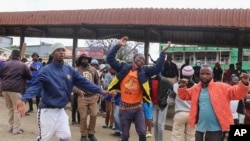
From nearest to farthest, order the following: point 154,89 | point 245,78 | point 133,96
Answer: point 245,78 → point 133,96 → point 154,89

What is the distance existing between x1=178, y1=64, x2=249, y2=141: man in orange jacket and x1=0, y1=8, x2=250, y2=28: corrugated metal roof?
6.31 m

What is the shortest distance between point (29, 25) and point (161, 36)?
4900mm

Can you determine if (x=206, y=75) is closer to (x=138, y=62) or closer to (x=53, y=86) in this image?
(x=138, y=62)

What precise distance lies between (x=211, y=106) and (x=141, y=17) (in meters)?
7.39

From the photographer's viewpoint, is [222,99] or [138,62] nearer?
[222,99]

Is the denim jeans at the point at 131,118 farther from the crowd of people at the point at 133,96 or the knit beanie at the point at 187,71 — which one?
the knit beanie at the point at 187,71

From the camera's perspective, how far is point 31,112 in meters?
11.7

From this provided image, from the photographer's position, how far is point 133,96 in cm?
642

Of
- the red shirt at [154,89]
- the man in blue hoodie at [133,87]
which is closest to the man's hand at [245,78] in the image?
the man in blue hoodie at [133,87]

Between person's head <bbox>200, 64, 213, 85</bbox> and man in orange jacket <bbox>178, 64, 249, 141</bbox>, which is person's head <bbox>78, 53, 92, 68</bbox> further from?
person's head <bbox>200, 64, 213, 85</bbox>

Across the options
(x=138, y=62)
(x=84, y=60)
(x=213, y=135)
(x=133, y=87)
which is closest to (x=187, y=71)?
(x=138, y=62)

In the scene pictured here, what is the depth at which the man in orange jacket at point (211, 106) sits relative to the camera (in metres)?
5.23

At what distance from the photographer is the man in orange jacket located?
5227 mm

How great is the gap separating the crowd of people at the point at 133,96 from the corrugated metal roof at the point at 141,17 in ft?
11.2
